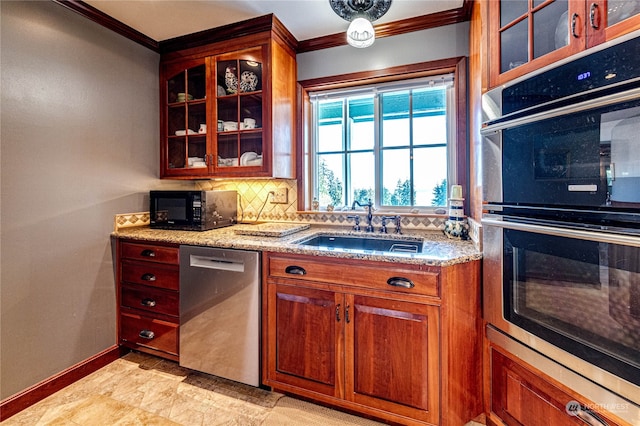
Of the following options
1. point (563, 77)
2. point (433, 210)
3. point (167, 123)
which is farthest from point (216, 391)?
point (563, 77)

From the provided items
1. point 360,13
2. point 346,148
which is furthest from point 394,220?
point 360,13

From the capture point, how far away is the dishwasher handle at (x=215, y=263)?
1.72 m

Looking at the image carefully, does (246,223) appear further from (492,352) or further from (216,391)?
(492,352)

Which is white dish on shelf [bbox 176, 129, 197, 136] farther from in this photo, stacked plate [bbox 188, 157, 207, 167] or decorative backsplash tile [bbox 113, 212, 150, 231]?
decorative backsplash tile [bbox 113, 212, 150, 231]

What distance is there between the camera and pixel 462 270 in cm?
138

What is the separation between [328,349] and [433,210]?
1266mm

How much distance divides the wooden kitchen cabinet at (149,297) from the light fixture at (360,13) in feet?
5.85

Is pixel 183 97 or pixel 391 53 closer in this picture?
pixel 391 53

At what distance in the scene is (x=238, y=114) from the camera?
2252 mm

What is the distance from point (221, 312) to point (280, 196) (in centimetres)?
111

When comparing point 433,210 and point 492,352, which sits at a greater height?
point 433,210

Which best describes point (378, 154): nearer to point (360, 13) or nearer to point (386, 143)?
point (386, 143)

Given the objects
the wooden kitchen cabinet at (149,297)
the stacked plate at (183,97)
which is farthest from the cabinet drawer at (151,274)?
the stacked plate at (183,97)

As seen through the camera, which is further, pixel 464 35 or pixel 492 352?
pixel 464 35
